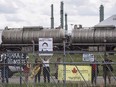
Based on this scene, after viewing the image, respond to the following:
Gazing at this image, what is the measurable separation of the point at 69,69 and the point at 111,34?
29314 millimetres

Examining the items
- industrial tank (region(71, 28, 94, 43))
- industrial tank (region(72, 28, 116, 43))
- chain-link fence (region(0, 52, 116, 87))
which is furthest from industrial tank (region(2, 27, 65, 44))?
chain-link fence (region(0, 52, 116, 87))

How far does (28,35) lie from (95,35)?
25.4 feet

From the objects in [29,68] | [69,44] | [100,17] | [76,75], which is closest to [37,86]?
[29,68]

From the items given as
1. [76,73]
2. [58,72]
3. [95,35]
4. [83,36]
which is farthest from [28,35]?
[76,73]

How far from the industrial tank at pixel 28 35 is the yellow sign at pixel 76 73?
96.7 feet

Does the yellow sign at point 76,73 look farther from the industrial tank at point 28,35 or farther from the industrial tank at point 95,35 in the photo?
the industrial tank at point 28,35

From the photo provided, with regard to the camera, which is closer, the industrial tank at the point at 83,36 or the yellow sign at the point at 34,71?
the yellow sign at the point at 34,71

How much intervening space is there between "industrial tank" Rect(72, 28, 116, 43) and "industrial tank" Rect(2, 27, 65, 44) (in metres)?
1.72

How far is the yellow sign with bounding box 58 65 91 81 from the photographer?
62.7 feet

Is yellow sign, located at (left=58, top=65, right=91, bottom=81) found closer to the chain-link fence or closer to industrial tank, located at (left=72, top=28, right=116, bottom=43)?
the chain-link fence

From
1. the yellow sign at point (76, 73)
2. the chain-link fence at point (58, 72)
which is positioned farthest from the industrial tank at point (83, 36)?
the yellow sign at point (76, 73)

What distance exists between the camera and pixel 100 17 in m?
88.1

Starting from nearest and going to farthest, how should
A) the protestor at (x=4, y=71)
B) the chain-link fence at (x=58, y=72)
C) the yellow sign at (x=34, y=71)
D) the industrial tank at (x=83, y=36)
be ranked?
the chain-link fence at (x=58, y=72) < the protestor at (x=4, y=71) < the yellow sign at (x=34, y=71) < the industrial tank at (x=83, y=36)

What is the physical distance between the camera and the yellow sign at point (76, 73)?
62.7ft
